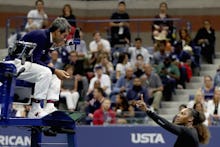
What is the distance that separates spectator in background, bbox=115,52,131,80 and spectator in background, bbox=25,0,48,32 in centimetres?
254

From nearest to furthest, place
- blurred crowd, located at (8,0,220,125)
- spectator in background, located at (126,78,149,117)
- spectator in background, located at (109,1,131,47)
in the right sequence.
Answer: blurred crowd, located at (8,0,220,125) → spectator in background, located at (126,78,149,117) → spectator in background, located at (109,1,131,47)

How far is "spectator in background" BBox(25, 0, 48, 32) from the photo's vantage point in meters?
24.0

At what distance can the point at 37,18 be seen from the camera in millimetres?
24234

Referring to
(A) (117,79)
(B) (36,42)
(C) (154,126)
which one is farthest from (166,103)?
(B) (36,42)

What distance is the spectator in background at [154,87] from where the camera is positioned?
21.1 meters

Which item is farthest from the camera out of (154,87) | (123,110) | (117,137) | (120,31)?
(120,31)

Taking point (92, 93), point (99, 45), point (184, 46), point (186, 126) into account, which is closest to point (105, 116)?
point (92, 93)

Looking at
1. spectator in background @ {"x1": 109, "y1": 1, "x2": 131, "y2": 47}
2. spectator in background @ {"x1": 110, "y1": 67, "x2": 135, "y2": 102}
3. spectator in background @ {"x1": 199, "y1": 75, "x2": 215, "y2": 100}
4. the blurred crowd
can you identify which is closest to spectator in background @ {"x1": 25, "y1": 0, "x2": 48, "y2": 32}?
the blurred crowd

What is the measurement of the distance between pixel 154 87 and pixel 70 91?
186 cm

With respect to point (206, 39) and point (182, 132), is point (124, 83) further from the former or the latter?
point (182, 132)

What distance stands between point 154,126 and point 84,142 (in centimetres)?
149

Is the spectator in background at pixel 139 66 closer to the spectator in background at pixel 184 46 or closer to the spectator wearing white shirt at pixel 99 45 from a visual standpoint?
the spectator in background at pixel 184 46

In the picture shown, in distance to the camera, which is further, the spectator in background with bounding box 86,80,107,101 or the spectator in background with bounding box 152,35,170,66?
the spectator in background with bounding box 152,35,170,66

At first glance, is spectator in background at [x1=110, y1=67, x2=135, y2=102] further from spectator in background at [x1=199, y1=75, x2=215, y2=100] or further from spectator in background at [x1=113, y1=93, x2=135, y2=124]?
spectator in background at [x1=199, y1=75, x2=215, y2=100]
